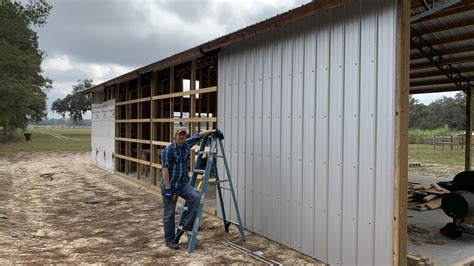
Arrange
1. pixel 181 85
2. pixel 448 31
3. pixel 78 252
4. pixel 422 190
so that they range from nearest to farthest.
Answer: pixel 78 252 < pixel 448 31 < pixel 422 190 < pixel 181 85

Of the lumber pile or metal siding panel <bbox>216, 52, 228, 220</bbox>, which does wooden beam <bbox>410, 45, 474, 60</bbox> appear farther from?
metal siding panel <bbox>216, 52, 228, 220</bbox>

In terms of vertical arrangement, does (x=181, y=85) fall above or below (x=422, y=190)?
above

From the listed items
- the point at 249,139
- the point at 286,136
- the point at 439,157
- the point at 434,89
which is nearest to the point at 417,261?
the point at 286,136

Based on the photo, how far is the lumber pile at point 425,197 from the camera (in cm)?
719

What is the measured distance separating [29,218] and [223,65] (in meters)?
4.46

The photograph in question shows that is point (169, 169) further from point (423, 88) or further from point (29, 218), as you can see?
point (423, 88)

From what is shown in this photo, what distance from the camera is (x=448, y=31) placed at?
23.4ft

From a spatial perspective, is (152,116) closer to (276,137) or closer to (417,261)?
(276,137)

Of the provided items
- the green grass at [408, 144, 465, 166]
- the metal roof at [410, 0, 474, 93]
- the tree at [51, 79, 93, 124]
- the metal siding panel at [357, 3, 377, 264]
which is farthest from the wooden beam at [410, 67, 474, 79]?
the tree at [51, 79, 93, 124]

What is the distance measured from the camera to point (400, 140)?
3479 mm

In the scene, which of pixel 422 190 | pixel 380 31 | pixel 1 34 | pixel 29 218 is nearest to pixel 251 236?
pixel 380 31

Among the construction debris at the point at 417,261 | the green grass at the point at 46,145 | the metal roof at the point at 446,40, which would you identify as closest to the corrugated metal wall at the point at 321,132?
the construction debris at the point at 417,261

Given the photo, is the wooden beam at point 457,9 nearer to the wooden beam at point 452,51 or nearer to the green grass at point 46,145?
the wooden beam at point 452,51

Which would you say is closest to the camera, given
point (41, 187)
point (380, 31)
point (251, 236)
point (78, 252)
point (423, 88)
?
point (380, 31)
